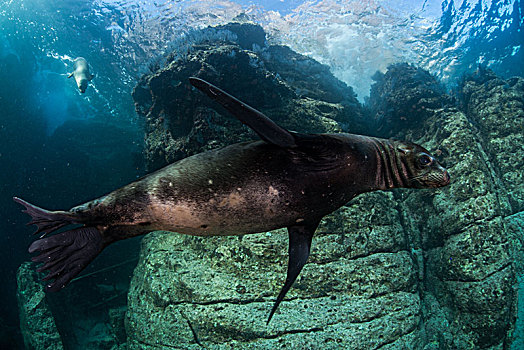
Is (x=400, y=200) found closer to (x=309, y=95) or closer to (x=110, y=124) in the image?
(x=309, y=95)

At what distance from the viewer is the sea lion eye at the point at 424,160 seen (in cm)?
210

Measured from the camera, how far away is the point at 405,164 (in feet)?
7.23

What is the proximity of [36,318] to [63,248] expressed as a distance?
9.47 metres

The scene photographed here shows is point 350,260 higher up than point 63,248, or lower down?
lower down

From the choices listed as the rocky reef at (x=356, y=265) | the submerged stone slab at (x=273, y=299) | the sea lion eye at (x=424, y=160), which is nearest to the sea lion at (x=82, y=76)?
the rocky reef at (x=356, y=265)

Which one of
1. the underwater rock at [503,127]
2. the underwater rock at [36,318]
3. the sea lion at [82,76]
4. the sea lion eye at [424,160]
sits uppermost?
the sea lion at [82,76]

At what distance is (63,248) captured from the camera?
1832mm

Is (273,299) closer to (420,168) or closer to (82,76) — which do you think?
(420,168)

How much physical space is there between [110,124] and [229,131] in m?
16.5

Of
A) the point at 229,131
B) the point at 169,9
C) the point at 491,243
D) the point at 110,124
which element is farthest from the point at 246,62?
the point at 110,124

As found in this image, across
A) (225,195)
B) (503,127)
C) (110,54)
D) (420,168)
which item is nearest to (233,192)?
(225,195)

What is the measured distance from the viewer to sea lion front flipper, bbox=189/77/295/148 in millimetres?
1680

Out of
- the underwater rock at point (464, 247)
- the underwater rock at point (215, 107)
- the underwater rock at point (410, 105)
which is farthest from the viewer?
the underwater rock at point (410, 105)

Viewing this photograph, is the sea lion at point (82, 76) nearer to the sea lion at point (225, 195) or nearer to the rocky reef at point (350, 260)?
the rocky reef at point (350, 260)
